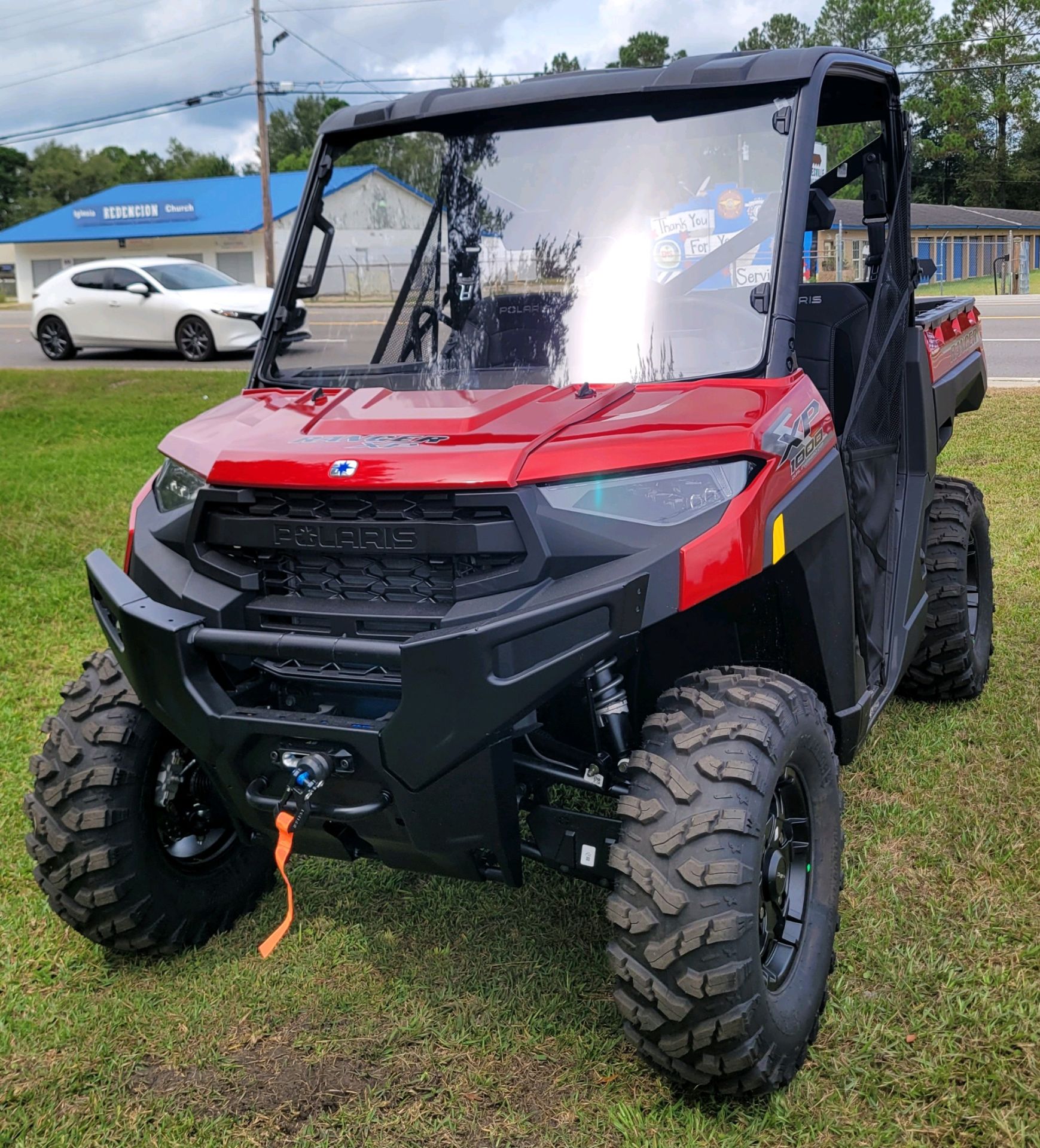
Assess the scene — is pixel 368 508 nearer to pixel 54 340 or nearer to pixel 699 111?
pixel 699 111

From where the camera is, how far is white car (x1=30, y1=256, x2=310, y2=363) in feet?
55.7

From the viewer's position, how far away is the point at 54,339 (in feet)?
61.4

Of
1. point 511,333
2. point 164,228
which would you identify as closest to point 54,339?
point 511,333

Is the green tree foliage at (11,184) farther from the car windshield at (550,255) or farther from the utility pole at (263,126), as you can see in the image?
the car windshield at (550,255)

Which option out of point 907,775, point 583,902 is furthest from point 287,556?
point 907,775

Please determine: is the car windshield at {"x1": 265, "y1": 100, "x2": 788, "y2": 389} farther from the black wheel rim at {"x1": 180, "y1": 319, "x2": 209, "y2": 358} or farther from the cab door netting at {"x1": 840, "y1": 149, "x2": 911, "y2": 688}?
the black wheel rim at {"x1": 180, "y1": 319, "x2": 209, "y2": 358}

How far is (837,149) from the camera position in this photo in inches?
154

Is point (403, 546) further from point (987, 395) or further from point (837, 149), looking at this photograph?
point (987, 395)

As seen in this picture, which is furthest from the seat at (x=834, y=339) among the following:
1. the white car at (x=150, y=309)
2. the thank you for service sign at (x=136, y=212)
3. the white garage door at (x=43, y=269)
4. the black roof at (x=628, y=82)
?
the white garage door at (x=43, y=269)

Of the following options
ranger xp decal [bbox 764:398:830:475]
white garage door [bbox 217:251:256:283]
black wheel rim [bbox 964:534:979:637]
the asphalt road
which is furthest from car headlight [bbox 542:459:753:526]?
white garage door [bbox 217:251:256:283]

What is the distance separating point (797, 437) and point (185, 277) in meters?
16.2

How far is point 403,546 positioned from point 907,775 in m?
2.46

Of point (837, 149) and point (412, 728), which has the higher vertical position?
point (837, 149)

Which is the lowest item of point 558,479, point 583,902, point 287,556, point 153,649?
point 583,902
